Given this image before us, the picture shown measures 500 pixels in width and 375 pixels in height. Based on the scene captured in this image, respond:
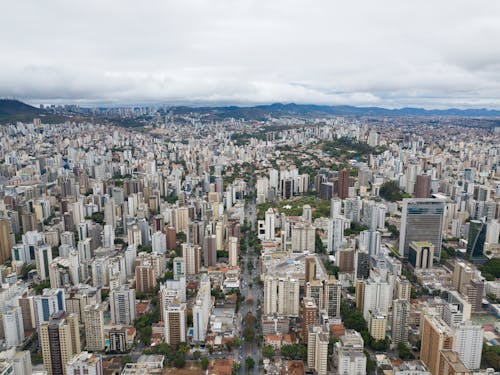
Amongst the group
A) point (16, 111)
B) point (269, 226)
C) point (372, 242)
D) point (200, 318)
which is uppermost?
point (16, 111)

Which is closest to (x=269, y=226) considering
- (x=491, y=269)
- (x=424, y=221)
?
(x=424, y=221)

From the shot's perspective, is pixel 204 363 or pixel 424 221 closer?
pixel 204 363

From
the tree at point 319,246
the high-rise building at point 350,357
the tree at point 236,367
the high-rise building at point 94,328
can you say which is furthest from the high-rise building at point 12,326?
the tree at point 319,246

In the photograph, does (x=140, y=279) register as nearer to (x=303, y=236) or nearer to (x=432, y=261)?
(x=303, y=236)

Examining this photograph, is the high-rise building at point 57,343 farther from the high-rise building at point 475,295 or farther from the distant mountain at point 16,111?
the distant mountain at point 16,111

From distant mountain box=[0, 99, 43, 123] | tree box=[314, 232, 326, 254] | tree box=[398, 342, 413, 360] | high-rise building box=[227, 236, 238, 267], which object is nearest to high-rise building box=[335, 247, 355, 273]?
tree box=[314, 232, 326, 254]

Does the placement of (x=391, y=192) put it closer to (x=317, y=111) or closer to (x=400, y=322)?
(x=400, y=322)

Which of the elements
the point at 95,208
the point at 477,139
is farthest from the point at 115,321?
the point at 477,139
